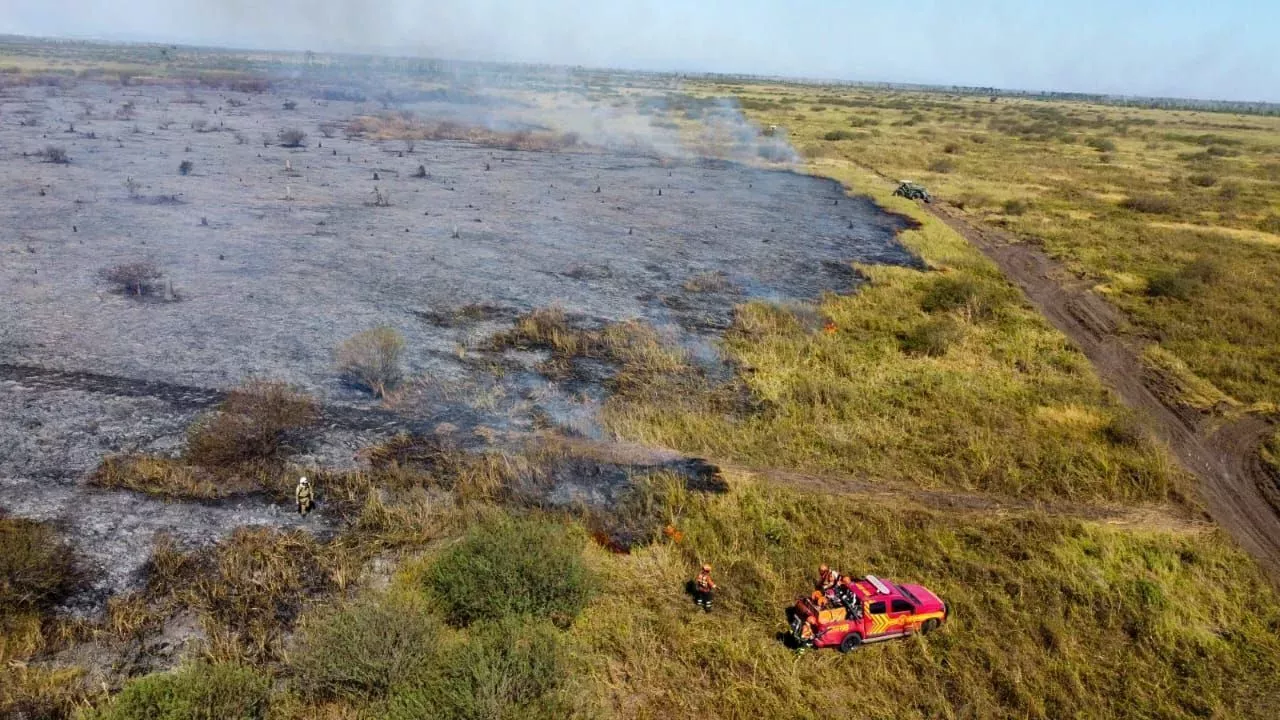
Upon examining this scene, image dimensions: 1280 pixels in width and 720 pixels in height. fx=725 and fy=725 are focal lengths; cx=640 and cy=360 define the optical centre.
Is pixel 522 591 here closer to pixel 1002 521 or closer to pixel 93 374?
pixel 1002 521

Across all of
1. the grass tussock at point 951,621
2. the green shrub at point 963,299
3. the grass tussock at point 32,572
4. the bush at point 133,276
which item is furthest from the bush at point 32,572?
the green shrub at point 963,299

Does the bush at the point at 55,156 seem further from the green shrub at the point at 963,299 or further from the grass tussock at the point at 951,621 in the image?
the green shrub at the point at 963,299

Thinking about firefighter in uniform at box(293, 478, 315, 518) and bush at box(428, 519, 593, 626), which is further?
firefighter in uniform at box(293, 478, 315, 518)

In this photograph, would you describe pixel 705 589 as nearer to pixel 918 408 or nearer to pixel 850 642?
pixel 850 642

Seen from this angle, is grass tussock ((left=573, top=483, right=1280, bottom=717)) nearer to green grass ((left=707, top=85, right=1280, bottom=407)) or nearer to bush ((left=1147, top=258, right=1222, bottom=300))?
green grass ((left=707, top=85, right=1280, bottom=407))

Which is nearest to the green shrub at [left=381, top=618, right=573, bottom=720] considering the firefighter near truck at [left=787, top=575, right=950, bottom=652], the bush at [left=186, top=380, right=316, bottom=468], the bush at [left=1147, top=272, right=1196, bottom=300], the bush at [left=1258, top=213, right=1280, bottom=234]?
the firefighter near truck at [left=787, top=575, right=950, bottom=652]

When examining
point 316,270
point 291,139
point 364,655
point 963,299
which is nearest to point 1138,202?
point 963,299
